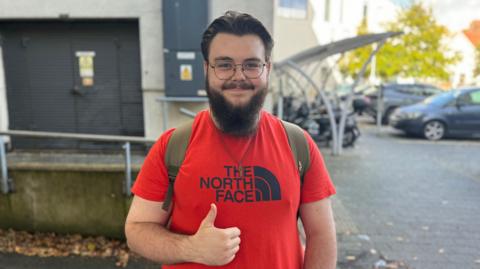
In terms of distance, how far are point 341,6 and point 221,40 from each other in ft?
92.8

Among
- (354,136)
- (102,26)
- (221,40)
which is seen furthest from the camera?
(354,136)

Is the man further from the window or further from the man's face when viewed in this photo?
the window

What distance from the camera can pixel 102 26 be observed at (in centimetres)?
655

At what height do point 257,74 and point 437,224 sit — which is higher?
point 257,74

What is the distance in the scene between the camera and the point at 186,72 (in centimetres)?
590

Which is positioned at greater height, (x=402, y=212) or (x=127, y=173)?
(x=127, y=173)

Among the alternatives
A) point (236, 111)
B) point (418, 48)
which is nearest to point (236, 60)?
point (236, 111)

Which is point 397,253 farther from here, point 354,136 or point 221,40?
point 354,136

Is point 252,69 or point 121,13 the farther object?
point 121,13

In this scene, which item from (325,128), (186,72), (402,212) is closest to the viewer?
(402,212)

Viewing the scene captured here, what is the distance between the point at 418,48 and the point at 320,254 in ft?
72.3

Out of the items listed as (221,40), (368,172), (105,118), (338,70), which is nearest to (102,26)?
Result: (105,118)

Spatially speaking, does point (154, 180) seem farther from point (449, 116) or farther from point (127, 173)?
point (449, 116)

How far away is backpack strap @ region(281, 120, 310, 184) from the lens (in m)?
1.56
